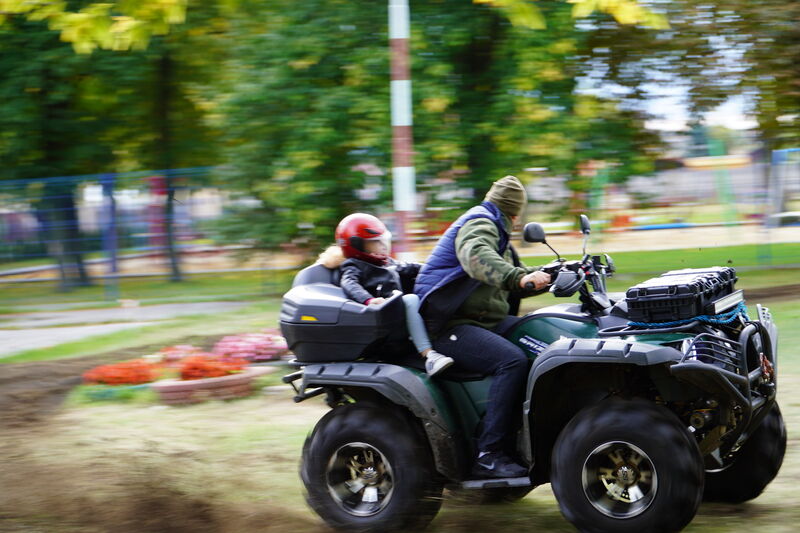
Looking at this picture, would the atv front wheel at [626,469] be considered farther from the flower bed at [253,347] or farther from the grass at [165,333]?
the grass at [165,333]

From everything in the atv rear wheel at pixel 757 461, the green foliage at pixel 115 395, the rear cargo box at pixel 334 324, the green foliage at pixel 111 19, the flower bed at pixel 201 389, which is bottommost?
the green foliage at pixel 115 395

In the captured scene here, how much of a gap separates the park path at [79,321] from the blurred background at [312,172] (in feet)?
0.29

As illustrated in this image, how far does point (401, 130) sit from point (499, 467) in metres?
5.55

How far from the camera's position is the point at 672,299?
488cm

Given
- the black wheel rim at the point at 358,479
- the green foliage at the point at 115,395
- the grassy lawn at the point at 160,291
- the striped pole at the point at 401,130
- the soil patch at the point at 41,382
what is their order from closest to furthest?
the black wheel rim at the point at 358,479
the soil patch at the point at 41,382
the green foliage at the point at 115,395
the striped pole at the point at 401,130
the grassy lawn at the point at 160,291

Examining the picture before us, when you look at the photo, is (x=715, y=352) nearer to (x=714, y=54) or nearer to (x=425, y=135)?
(x=425, y=135)

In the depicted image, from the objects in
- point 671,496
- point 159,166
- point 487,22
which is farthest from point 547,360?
point 159,166

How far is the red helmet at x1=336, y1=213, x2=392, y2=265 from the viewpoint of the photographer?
5.79m

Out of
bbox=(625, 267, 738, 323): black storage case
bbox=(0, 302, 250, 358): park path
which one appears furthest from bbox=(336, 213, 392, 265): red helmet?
bbox=(0, 302, 250, 358): park path

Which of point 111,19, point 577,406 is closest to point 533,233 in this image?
point 577,406

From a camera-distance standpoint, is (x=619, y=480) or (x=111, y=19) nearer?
(x=619, y=480)

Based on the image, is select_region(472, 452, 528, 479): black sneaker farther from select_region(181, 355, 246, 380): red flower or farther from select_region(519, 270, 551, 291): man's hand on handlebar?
select_region(181, 355, 246, 380): red flower

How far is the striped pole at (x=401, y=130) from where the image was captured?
33.1 feet

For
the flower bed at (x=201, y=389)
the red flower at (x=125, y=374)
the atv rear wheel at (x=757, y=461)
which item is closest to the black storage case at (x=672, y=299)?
the atv rear wheel at (x=757, y=461)
